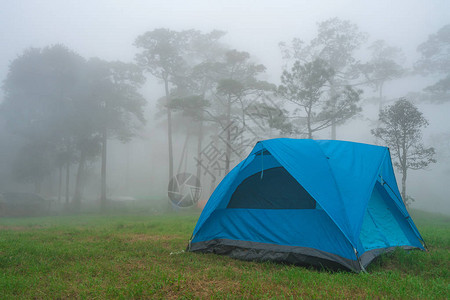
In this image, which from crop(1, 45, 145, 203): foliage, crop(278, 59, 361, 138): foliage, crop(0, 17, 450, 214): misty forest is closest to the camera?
crop(278, 59, 361, 138): foliage

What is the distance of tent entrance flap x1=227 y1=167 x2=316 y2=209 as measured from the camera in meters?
5.21

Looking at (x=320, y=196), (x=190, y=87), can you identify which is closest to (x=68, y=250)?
(x=320, y=196)

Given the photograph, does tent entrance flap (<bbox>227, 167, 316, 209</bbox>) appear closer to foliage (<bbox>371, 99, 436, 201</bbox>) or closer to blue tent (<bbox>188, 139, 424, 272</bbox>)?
blue tent (<bbox>188, 139, 424, 272</bbox>)

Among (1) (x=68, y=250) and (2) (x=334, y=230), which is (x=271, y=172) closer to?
(2) (x=334, y=230)

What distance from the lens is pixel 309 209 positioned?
4926 millimetres

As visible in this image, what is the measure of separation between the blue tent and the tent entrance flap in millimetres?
18

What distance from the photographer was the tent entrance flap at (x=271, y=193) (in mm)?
5215

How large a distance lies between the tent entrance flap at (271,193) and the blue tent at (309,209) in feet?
0.06

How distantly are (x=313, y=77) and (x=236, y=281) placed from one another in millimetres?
15287

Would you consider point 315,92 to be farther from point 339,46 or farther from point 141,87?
point 141,87

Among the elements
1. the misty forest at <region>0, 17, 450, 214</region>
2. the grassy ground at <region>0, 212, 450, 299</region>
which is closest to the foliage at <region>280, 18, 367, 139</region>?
the misty forest at <region>0, 17, 450, 214</region>

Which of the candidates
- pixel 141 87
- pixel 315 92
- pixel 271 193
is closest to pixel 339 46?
pixel 315 92

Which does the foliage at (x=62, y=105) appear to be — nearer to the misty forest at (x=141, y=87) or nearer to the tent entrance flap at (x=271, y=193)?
the misty forest at (x=141, y=87)

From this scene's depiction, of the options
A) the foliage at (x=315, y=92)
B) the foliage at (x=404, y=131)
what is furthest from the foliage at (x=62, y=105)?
the foliage at (x=404, y=131)
